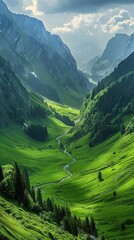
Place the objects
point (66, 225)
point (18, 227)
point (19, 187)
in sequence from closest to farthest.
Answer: point (18, 227), point (19, 187), point (66, 225)

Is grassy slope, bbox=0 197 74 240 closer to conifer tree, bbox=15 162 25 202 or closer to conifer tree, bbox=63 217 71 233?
conifer tree, bbox=15 162 25 202

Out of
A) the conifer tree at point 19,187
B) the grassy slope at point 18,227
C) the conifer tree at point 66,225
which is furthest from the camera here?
the conifer tree at point 66,225

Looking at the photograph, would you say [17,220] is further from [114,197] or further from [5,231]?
[114,197]

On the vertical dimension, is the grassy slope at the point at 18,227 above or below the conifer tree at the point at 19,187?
below

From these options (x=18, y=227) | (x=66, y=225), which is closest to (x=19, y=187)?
(x=66, y=225)

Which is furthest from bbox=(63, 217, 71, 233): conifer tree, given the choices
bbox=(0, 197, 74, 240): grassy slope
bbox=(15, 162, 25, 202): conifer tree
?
bbox=(0, 197, 74, 240): grassy slope

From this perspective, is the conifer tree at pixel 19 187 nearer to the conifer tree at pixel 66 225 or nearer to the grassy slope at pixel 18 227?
the grassy slope at pixel 18 227

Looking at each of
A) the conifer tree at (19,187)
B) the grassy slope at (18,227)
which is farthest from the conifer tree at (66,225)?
the grassy slope at (18,227)

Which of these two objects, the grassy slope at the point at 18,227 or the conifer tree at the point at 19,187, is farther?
the conifer tree at the point at 19,187

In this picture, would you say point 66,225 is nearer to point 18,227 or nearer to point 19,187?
point 19,187

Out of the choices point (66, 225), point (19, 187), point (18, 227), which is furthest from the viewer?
point (66, 225)

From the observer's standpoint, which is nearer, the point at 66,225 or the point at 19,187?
the point at 19,187
